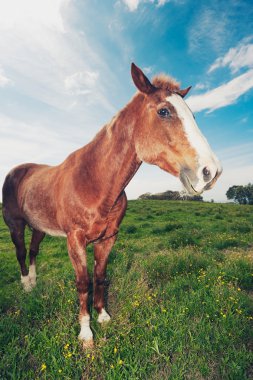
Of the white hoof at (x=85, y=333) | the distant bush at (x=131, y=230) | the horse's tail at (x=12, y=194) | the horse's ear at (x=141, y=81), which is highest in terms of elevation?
the horse's ear at (x=141, y=81)

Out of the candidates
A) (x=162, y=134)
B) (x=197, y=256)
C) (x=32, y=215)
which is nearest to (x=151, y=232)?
(x=197, y=256)

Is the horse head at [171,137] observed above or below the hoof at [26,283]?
above

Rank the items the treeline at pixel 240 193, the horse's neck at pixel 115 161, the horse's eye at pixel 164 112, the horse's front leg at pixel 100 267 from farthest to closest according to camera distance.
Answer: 1. the treeline at pixel 240 193
2. the horse's front leg at pixel 100 267
3. the horse's neck at pixel 115 161
4. the horse's eye at pixel 164 112

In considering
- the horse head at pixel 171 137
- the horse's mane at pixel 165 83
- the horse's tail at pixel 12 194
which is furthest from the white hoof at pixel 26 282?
the horse's mane at pixel 165 83

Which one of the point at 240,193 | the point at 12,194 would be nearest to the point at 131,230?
the point at 12,194

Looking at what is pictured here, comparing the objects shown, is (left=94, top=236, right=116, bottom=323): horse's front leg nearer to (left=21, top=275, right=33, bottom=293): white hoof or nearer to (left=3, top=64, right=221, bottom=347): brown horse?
(left=3, top=64, right=221, bottom=347): brown horse

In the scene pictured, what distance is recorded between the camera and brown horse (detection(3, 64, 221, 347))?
8.60 ft

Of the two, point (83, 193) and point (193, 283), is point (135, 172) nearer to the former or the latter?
point (83, 193)

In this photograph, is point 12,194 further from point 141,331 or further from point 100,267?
point 141,331

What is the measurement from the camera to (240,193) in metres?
74.3

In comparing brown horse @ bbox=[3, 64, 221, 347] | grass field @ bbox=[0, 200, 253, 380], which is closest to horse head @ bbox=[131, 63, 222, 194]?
brown horse @ bbox=[3, 64, 221, 347]

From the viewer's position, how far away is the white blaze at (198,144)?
2408 mm

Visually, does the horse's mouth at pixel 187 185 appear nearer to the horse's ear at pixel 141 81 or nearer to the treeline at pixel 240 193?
the horse's ear at pixel 141 81

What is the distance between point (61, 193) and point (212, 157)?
2204mm
